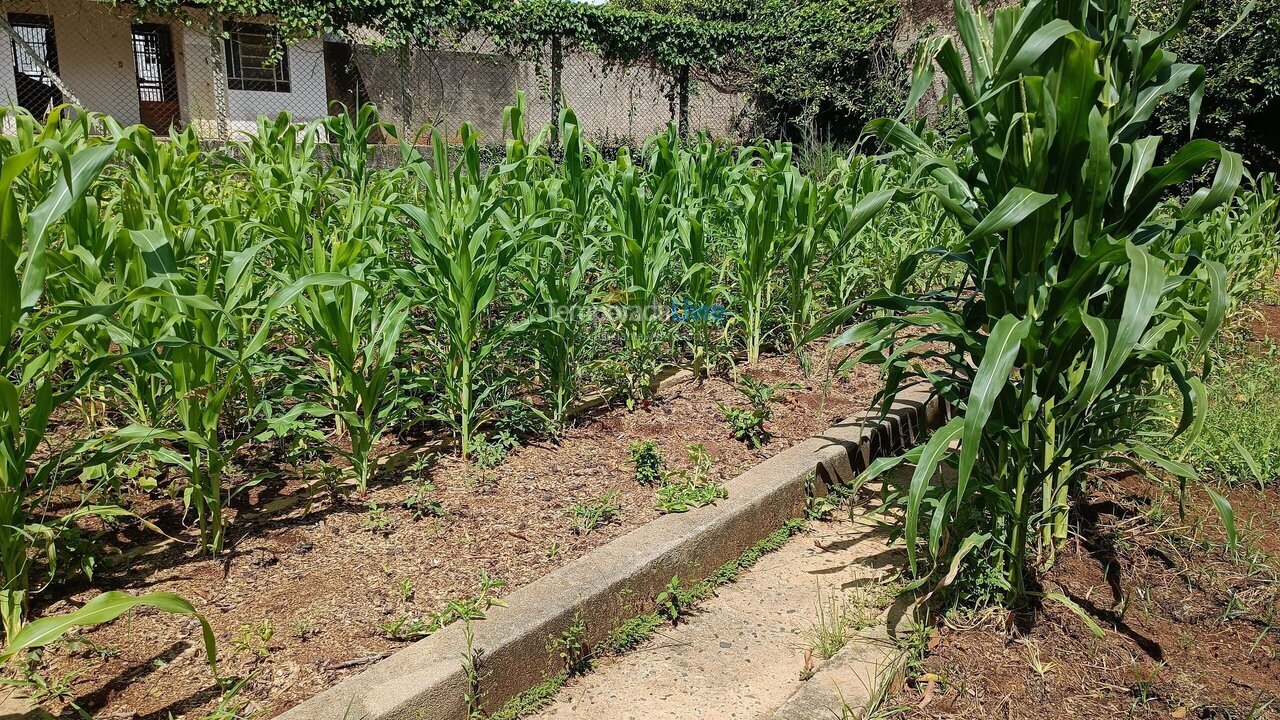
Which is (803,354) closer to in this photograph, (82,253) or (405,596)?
(405,596)

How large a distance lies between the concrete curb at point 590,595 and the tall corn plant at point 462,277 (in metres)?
0.87

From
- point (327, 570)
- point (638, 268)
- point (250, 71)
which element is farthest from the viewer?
point (250, 71)

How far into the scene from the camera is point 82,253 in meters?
2.35

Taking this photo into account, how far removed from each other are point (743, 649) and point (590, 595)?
53cm

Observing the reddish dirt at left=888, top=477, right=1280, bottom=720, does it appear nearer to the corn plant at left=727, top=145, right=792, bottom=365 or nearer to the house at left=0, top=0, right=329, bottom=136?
the corn plant at left=727, top=145, right=792, bottom=365

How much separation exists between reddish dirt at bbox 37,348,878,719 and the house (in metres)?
15.6

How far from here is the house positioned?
54.6 feet

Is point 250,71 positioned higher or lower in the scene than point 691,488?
higher

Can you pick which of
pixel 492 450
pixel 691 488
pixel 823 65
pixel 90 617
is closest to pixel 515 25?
pixel 823 65

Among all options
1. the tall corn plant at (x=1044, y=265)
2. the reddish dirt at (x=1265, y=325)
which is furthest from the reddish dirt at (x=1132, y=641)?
the reddish dirt at (x=1265, y=325)

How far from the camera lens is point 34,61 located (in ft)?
50.1

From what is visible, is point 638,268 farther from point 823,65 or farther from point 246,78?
point 246,78

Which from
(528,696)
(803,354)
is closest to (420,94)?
(803,354)

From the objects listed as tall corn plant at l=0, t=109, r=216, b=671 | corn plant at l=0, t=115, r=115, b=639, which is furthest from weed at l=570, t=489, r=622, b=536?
corn plant at l=0, t=115, r=115, b=639
